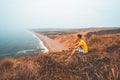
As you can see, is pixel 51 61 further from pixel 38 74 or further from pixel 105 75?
pixel 105 75

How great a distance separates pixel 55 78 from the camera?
7.84 m

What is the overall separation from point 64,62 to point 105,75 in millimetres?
2579

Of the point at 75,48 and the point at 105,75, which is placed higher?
the point at 75,48

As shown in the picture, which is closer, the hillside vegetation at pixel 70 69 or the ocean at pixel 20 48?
the hillside vegetation at pixel 70 69

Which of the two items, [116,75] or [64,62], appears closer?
[116,75]

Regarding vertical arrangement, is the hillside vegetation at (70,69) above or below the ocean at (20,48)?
above

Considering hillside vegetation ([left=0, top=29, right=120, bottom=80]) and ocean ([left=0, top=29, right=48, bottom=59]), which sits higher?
hillside vegetation ([left=0, top=29, right=120, bottom=80])

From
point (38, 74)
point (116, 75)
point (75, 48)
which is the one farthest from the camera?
point (75, 48)

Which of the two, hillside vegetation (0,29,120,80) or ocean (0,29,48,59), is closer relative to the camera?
hillside vegetation (0,29,120,80)

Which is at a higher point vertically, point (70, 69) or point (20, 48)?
point (70, 69)

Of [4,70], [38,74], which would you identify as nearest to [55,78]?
[38,74]

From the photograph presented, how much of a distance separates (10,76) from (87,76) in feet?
11.0

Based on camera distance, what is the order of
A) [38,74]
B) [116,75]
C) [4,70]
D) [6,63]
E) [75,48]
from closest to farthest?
1. [116,75]
2. [38,74]
3. [4,70]
4. [6,63]
5. [75,48]

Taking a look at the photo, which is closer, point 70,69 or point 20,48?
point 70,69
